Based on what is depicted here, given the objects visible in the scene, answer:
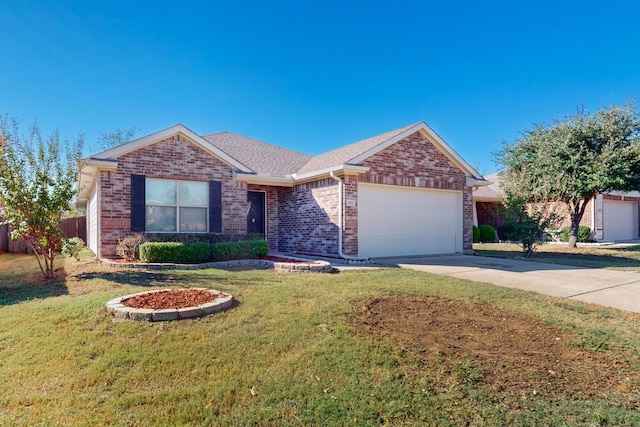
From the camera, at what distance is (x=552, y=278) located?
8.24 meters

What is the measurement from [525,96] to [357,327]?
16571mm

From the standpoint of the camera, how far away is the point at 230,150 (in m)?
15.2

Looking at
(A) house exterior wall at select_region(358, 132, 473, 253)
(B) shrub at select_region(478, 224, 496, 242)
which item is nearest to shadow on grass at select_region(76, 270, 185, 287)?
(A) house exterior wall at select_region(358, 132, 473, 253)

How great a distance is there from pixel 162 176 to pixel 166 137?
119cm

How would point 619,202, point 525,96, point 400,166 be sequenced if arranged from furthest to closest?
point 619,202, point 525,96, point 400,166

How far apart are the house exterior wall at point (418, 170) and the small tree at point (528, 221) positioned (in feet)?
5.11

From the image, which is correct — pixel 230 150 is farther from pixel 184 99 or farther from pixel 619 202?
pixel 619 202

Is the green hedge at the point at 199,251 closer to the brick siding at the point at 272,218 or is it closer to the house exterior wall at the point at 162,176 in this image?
the house exterior wall at the point at 162,176

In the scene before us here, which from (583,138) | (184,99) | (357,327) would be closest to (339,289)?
(357,327)

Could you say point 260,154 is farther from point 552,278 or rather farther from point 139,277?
point 552,278

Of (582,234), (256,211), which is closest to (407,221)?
(256,211)

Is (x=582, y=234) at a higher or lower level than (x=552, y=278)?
higher

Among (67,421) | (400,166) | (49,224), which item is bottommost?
(67,421)

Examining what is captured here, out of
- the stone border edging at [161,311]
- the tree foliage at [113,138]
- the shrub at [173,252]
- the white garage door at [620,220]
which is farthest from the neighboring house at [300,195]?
the tree foliage at [113,138]
